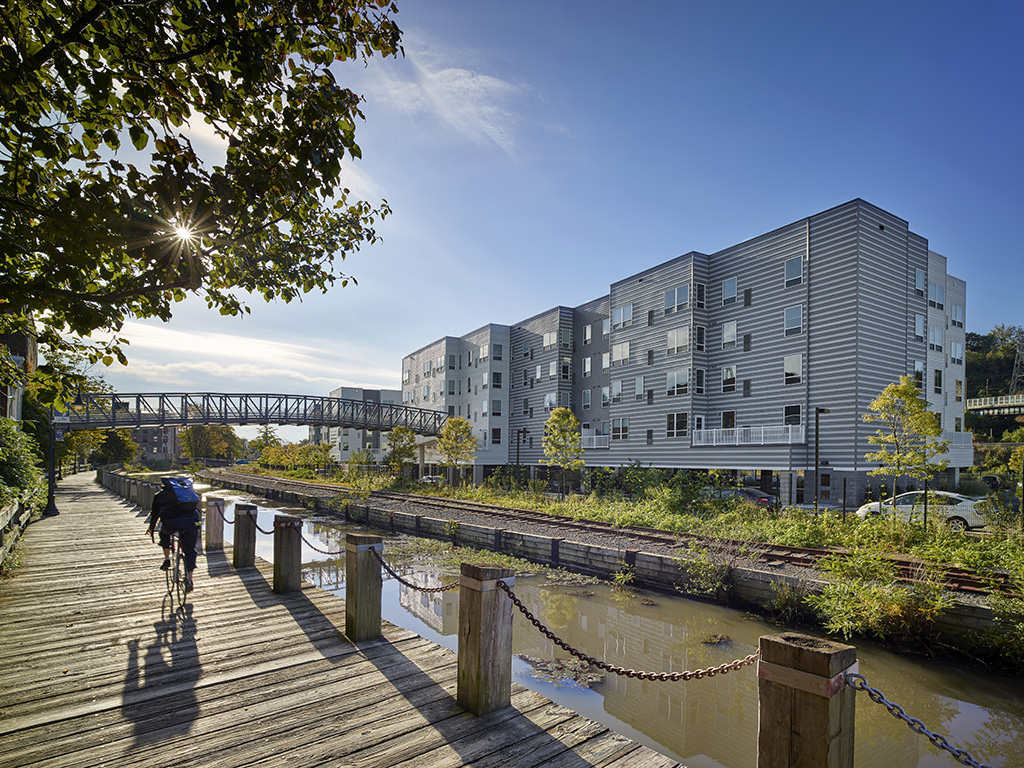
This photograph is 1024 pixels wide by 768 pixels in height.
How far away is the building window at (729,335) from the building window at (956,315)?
47.2 ft

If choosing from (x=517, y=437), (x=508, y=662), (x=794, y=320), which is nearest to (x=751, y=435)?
(x=794, y=320)

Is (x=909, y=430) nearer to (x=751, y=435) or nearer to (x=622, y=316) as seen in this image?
(x=751, y=435)

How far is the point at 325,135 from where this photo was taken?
16.3 ft

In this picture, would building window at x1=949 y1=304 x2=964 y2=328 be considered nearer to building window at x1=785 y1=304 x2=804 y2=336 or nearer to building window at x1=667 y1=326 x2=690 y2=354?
building window at x1=785 y1=304 x2=804 y2=336

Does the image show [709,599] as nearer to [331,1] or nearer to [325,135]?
[325,135]

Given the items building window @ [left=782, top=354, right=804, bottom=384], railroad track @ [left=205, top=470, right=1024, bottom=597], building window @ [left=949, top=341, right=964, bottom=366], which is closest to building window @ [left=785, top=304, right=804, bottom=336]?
building window @ [left=782, top=354, right=804, bottom=384]

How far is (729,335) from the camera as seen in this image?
107 feet

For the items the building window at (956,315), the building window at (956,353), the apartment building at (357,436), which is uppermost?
the building window at (956,315)

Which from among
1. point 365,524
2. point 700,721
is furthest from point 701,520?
point 365,524

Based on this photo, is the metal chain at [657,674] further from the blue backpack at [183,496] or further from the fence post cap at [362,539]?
the blue backpack at [183,496]

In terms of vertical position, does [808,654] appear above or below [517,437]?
above

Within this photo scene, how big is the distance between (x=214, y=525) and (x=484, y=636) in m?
9.37

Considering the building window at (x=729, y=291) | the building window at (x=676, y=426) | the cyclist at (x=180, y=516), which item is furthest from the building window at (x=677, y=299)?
the cyclist at (x=180, y=516)

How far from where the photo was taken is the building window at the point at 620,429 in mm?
37469
